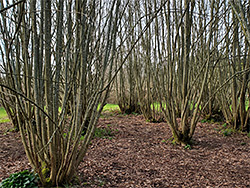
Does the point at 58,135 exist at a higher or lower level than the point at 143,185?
higher

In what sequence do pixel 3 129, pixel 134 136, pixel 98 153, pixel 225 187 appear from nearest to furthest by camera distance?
pixel 225 187, pixel 98 153, pixel 134 136, pixel 3 129

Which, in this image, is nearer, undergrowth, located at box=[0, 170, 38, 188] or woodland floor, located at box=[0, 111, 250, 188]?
undergrowth, located at box=[0, 170, 38, 188]

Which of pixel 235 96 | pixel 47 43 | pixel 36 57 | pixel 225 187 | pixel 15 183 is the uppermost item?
pixel 47 43

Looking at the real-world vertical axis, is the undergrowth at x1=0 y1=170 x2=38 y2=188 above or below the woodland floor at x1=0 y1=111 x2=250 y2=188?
above

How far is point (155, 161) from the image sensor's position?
375 cm

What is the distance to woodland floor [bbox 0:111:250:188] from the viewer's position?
3004 millimetres

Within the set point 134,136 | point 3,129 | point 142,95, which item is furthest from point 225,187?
point 3,129

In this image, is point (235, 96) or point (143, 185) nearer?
point (143, 185)

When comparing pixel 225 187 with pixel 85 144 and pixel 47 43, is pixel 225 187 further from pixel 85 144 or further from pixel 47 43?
pixel 47 43

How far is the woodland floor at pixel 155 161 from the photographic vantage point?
3004 mm

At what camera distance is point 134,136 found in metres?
5.10

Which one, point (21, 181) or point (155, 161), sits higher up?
point (21, 181)

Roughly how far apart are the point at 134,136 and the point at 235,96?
258 centimetres

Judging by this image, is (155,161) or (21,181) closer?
(21,181)
